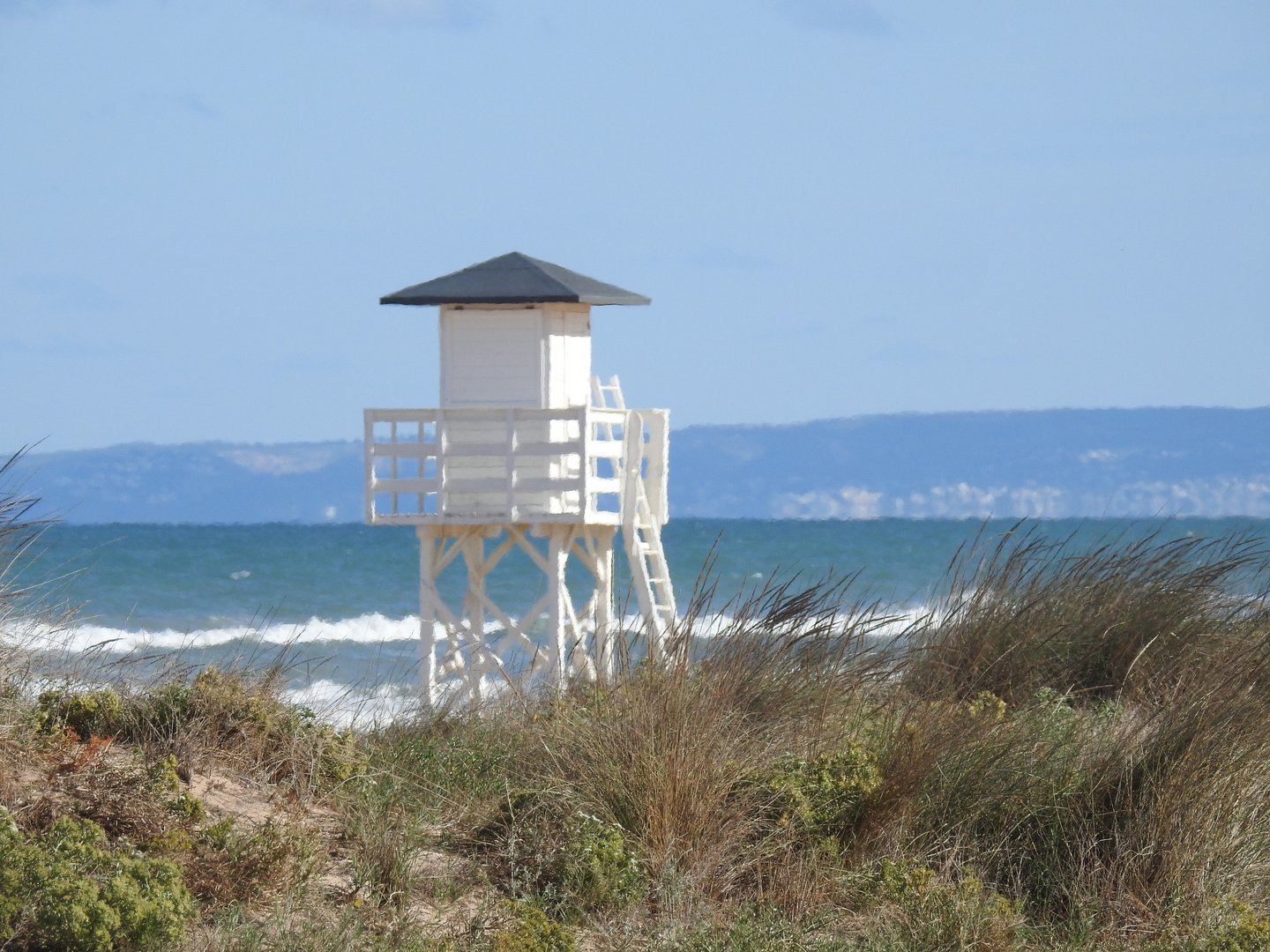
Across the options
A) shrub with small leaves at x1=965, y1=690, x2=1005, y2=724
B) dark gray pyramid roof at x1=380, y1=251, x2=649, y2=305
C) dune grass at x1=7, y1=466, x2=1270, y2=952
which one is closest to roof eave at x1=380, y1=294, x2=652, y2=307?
dark gray pyramid roof at x1=380, y1=251, x2=649, y2=305

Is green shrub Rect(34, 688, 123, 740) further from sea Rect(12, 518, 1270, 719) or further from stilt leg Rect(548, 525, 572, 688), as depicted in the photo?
stilt leg Rect(548, 525, 572, 688)

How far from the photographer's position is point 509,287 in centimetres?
1480

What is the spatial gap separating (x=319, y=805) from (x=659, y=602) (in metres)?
9.32

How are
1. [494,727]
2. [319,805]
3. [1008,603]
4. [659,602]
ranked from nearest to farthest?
[319,805] → [494,727] → [1008,603] → [659,602]

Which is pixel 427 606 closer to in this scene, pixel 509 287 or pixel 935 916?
pixel 509 287

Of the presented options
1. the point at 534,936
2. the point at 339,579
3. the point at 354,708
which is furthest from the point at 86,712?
the point at 339,579

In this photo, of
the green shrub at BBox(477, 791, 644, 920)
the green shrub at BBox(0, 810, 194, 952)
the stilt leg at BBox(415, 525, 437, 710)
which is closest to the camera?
the green shrub at BBox(0, 810, 194, 952)

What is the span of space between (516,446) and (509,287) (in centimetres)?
155

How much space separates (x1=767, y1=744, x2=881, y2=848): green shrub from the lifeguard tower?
715 cm

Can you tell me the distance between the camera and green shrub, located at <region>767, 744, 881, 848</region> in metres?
7.08

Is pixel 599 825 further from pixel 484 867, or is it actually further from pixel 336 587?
pixel 336 587

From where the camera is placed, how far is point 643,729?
23.2ft

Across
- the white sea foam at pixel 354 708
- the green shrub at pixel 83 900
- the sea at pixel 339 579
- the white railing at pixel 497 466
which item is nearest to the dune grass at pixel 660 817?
the green shrub at pixel 83 900

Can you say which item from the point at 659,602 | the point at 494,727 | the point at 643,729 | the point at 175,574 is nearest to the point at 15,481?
the point at 494,727
